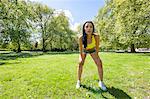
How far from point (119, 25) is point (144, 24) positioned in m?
5.52

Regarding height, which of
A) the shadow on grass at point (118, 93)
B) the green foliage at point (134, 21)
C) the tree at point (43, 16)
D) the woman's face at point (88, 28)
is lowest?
the shadow on grass at point (118, 93)

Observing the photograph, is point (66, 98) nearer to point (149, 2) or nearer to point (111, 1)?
point (149, 2)

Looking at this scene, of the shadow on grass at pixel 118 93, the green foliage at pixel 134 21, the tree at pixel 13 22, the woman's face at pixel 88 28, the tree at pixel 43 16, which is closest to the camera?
the shadow on grass at pixel 118 93

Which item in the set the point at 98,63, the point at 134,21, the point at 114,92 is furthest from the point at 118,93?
the point at 134,21

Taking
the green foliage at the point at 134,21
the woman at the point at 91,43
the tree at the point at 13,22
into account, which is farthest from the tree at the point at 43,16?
the woman at the point at 91,43

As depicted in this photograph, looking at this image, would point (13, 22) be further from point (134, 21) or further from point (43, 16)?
point (43, 16)

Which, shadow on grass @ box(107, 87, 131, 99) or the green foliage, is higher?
the green foliage

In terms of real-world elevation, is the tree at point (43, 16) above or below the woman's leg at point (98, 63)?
above

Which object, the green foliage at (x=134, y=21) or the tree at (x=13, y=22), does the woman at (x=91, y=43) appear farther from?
the tree at (x=13, y=22)

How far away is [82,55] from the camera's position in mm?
10211

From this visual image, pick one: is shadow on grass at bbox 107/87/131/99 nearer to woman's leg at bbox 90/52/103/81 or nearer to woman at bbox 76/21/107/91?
woman at bbox 76/21/107/91

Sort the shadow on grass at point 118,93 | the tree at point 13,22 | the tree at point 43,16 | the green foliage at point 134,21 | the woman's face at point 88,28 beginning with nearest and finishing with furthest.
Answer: the shadow on grass at point 118,93, the woman's face at point 88,28, the green foliage at point 134,21, the tree at point 13,22, the tree at point 43,16

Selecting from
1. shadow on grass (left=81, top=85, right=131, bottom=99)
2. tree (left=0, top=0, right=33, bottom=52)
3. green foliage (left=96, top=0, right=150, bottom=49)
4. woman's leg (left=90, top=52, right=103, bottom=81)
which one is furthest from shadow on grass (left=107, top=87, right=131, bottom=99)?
tree (left=0, top=0, right=33, bottom=52)

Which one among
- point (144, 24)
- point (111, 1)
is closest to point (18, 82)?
point (144, 24)
